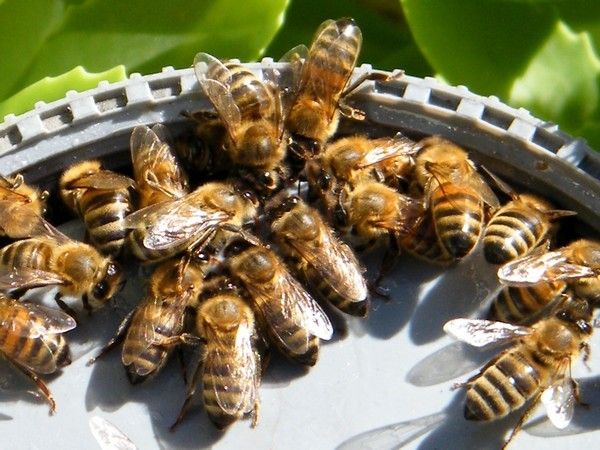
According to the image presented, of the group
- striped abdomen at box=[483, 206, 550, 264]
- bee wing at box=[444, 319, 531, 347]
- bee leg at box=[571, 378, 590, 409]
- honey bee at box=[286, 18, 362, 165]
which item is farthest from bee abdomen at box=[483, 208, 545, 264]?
honey bee at box=[286, 18, 362, 165]

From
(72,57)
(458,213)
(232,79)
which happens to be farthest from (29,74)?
(458,213)

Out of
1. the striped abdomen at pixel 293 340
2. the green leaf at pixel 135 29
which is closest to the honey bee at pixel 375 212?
the striped abdomen at pixel 293 340

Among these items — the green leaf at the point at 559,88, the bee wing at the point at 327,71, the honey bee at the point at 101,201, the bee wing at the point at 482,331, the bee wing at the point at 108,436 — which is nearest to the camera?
the bee wing at the point at 108,436

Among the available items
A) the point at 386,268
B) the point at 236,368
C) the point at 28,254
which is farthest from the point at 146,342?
the point at 386,268

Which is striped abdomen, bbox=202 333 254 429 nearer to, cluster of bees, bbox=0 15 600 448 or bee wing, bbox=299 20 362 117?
cluster of bees, bbox=0 15 600 448

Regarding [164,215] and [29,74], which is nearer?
[164,215]

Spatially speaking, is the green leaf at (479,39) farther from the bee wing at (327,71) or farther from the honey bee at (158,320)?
the honey bee at (158,320)

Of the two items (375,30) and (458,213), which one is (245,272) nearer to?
(458,213)

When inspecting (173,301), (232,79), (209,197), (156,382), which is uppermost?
(232,79)
